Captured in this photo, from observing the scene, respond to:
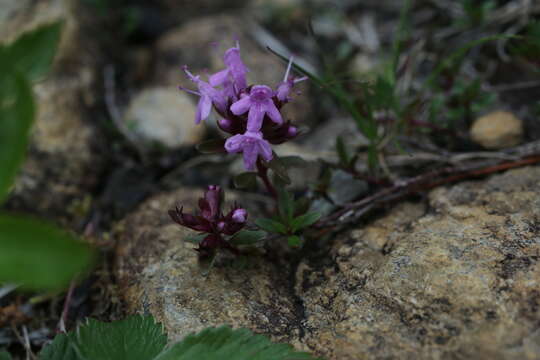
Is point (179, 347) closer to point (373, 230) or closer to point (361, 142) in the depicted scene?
point (373, 230)

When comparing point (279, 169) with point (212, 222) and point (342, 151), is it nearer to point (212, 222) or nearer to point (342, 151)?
point (212, 222)

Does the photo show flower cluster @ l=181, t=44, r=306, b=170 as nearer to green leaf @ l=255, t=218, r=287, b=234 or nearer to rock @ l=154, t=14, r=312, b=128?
green leaf @ l=255, t=218, r=287, b=234

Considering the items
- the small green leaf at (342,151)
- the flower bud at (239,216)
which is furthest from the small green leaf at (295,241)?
the small green leaf at (342,151)

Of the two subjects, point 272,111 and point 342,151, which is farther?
point 342,151

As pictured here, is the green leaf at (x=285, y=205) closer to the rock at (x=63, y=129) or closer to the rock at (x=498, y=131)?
the rock at (x=498, y=131)

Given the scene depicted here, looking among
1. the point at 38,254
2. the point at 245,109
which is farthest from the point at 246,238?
the point at 38,254
